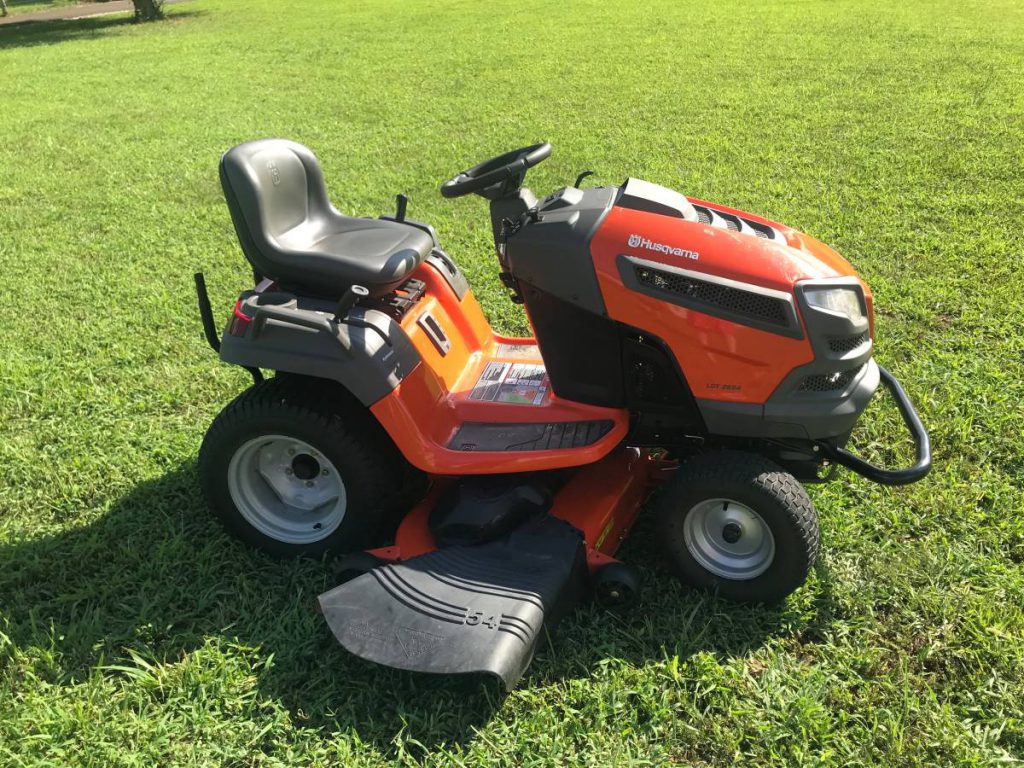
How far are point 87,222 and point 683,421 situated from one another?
5.05m

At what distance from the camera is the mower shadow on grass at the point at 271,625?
2.23 meters

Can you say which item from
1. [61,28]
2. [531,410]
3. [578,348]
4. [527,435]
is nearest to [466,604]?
[527,435]

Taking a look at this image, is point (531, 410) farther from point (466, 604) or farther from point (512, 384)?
point (466, 604)

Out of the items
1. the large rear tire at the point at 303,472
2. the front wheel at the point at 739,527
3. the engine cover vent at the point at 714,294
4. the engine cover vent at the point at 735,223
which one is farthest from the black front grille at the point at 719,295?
the large rear tire at the point at 303,472

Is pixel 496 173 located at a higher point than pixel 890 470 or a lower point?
higher

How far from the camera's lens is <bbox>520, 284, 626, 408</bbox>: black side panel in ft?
7.93

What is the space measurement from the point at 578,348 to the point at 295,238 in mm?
1035

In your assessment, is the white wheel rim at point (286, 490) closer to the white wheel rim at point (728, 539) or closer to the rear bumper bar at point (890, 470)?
the white wheel rim at point (728, 539)

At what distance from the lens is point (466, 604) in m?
2.23

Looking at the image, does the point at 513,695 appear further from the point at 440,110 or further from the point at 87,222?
the point at 440,110

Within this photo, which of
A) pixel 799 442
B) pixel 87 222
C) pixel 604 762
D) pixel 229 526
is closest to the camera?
pixel 604 762

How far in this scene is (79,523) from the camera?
297cm

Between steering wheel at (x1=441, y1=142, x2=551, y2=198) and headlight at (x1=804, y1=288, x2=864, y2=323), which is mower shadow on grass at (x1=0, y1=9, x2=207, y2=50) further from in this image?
headlight at (x1=804, y1=288, x2=864, y2=323)

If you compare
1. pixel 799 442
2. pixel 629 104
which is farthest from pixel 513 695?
pixel 629 104
